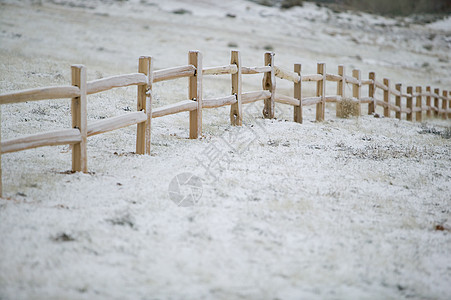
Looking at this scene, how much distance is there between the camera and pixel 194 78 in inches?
277

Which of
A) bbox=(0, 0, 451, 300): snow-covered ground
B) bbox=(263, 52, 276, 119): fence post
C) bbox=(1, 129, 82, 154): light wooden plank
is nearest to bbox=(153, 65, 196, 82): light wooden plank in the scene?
bbox=(0, 0, 451, 300): snow-covered ground

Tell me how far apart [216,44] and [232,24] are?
670cm

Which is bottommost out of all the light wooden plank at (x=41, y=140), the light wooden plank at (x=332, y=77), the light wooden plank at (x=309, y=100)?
the light wooden plank at (x=309, y=100)

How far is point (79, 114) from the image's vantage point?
507 centimetres

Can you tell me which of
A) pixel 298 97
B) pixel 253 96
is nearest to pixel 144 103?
pixel 253 96

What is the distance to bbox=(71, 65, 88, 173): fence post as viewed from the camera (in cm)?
504

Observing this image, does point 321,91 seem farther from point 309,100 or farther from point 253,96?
point 253,96

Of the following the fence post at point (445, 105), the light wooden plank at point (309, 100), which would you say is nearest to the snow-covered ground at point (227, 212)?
the light wooden plank at point (309, 100)

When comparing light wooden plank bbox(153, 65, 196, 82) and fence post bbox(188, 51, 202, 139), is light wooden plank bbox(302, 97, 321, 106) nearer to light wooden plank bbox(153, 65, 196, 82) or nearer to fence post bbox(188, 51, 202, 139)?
fence post bbox(188, 51, 202, 139)

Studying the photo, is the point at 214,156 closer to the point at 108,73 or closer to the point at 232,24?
the point at 108,73

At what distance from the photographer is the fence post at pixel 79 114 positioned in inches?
198

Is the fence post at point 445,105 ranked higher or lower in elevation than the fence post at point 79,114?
lower

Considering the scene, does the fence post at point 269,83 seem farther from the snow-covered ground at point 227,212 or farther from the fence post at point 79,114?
the fence post at point 79,114

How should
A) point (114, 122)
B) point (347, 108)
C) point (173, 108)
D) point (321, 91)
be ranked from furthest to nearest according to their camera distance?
point (347, 108) → point (321, 91) → point (173, 108) → point (114, 122)
